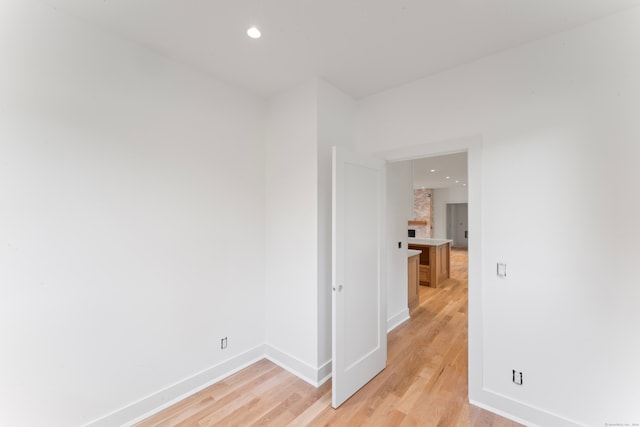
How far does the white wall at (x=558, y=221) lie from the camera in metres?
1.61

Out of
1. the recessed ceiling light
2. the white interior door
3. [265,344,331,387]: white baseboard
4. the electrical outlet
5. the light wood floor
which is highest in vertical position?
the recessed ceiling light

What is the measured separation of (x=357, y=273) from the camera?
234 cm

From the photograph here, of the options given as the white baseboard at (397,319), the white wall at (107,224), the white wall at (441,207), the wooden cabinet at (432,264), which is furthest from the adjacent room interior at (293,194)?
the white wall at (441,207)

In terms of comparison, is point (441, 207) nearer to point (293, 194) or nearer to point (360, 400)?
point (293, 194)

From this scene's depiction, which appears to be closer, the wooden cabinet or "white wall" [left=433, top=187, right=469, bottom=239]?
the wooden cabinet

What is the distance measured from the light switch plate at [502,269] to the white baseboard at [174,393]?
2397mm

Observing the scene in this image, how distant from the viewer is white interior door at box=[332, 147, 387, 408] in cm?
212

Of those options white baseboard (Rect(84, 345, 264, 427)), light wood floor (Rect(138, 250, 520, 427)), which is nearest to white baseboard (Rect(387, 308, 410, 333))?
light wood floor (Rect(138, 250, 520, 427))

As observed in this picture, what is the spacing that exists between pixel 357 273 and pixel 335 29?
1.91 m

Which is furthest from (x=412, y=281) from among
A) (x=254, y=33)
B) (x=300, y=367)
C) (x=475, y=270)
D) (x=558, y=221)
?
(x=254, y=33)

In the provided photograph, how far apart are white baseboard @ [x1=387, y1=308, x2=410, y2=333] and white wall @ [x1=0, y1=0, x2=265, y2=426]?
1.92 metres

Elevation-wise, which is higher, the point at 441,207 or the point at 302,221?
the point at 441,207

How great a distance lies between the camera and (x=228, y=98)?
2.53m

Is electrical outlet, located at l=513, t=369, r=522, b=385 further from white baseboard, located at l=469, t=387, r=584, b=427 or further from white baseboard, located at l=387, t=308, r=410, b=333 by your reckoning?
white baseboard, located at l=387, t=308, r=410, b=333
